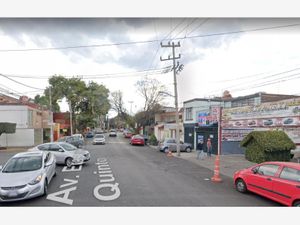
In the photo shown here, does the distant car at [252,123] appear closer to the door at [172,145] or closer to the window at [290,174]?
the door at [172,145]

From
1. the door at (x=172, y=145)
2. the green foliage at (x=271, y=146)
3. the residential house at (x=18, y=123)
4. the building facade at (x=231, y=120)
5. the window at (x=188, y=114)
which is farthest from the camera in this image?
the residential house at (x=18, y=123)

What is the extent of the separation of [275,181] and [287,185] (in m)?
0.45

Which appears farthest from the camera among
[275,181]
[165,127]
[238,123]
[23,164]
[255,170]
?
[165,127]

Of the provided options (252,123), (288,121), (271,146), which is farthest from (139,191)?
(252,123)

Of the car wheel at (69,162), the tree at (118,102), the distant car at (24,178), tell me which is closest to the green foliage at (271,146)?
the car wheel at (69,162)

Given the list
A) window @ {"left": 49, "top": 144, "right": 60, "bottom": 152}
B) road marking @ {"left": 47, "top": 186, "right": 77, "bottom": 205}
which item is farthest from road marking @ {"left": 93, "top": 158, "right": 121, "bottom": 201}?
window @ {"left": 49, "top": 144, "right": 60, "bottom": 152}

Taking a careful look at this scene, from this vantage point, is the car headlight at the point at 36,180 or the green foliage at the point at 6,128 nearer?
the car headlight at the point at 36,180

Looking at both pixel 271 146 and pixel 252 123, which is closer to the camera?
pixel 271 146

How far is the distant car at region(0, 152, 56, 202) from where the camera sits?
6596 mm

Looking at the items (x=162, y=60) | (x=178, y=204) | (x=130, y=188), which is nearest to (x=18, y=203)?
(x=130, y=188)

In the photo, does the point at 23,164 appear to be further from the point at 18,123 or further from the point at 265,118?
the point at 18,123

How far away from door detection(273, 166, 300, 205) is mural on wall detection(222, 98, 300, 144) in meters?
8.39

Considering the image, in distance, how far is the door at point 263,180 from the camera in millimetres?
7055

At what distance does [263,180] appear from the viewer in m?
7.30
